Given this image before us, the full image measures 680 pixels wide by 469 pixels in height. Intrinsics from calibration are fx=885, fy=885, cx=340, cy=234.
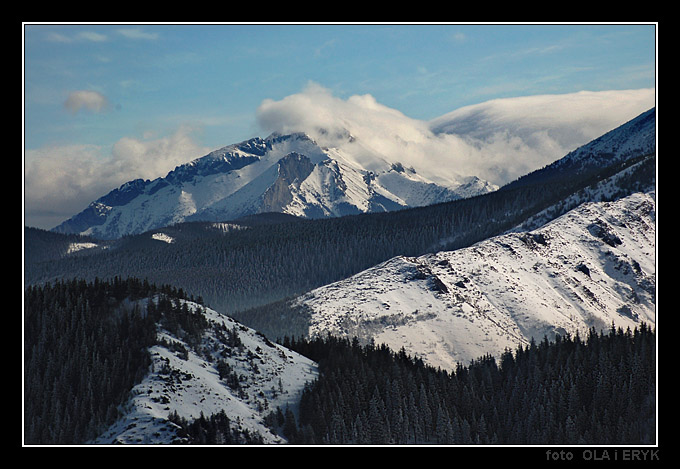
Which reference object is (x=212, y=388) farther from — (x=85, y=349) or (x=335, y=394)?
(x=85, y=349)

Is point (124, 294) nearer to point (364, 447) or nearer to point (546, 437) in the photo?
point (546, 437)

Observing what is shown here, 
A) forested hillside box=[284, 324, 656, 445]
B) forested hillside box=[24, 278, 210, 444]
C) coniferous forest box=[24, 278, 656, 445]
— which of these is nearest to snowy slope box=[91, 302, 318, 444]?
coniferous forest box=[24, 278, 656, 445]

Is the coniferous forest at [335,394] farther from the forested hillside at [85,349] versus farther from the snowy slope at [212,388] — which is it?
the snowy slope at [212,388]

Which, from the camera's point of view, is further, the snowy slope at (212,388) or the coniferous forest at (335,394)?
the coniferous forest at (335,394)

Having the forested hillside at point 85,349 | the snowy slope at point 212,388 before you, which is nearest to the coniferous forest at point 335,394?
the forested hillside at point 85,349

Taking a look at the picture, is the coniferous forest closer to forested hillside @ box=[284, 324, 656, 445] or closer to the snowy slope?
forested hillside @ box=[284, 324, 656, 445]
